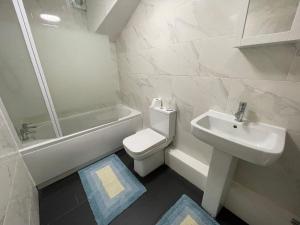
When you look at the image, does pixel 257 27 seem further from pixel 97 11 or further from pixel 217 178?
pixel 97 11

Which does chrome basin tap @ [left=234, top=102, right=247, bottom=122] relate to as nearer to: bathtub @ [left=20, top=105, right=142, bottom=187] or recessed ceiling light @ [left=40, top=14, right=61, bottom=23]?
bathtub @ [left=20, top=105, right=142, bottom=187]

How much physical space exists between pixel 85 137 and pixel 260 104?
176 cm

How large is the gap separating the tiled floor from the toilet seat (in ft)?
1.25

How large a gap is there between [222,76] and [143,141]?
1.01 metres

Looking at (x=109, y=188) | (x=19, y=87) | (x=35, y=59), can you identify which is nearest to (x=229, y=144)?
(x=109, y=188)

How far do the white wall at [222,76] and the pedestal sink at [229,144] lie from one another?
9 centimetres


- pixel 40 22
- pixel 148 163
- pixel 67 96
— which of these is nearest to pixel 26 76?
pixel 67 96

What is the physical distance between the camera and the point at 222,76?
109 centimetres

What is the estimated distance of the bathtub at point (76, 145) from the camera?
138cm

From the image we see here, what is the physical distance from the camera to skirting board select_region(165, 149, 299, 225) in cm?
99

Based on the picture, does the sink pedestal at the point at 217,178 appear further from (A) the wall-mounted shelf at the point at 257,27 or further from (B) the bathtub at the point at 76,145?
(B) the bathtub at the point at 76,145

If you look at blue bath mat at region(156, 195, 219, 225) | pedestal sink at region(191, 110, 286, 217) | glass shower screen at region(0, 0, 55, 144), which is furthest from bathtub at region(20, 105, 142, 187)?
pedestal sink at region(191, 110, 286, 217)

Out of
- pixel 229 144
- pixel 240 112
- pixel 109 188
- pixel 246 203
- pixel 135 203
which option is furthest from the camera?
pixel 109 188

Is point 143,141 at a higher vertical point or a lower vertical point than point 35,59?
lower
